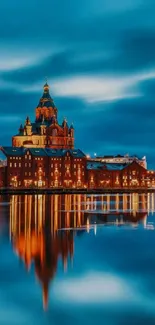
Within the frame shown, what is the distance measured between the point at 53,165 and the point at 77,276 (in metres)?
91.3

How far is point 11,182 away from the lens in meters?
102

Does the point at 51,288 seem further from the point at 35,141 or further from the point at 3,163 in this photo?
the point at 35,141

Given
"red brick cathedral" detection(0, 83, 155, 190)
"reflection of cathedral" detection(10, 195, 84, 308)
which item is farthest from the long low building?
"reflection of cathedral" detection(10, 195, 84, 308)

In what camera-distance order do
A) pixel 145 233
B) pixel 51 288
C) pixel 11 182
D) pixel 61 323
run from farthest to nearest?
pixel 11 182, pixel 145 233, pixel 51 288, pixel 61 323

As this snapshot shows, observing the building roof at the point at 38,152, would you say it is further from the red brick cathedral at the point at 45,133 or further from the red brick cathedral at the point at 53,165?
the red brick cathedral at the point at 45,133

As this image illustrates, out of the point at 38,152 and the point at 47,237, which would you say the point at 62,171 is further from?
the point at 47,237

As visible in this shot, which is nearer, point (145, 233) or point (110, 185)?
point (145, 233)

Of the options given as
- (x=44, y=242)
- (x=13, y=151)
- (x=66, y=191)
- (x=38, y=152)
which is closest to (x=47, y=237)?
(x=44, y=242)

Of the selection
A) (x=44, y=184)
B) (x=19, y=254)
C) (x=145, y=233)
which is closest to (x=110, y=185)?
(x=44, y=184)

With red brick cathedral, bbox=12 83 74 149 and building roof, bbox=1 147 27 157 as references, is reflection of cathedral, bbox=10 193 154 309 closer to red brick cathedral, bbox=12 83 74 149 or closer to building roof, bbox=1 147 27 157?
building roof, bbox=1 147 27 157

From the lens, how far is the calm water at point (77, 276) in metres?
12.1

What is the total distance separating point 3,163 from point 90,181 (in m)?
19.4

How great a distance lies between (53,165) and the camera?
106938mm

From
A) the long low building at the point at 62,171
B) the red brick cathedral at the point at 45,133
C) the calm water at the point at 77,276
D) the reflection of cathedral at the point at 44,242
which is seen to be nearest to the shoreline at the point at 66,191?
the long low building at the point at 62,171
